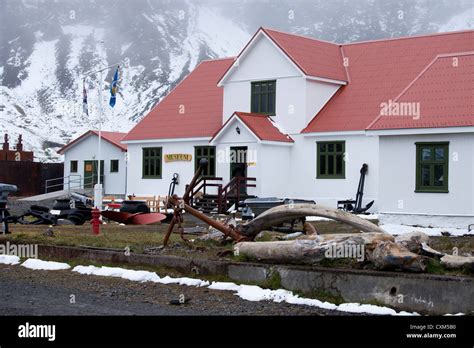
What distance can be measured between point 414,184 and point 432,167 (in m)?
0.70

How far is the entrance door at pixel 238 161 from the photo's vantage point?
34531mm

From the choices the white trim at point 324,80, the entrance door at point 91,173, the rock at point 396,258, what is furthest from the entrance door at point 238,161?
the rock at point 396,258

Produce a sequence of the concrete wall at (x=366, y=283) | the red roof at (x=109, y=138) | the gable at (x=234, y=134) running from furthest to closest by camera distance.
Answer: the red roof at (x=109, y=138) → the gable at (x=234, y=134) → the concrete wall at (x=366, y=283)

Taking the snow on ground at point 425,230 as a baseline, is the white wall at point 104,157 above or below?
above

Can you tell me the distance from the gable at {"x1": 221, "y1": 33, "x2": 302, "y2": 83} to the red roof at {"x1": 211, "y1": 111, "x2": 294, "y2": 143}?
1.83 metres

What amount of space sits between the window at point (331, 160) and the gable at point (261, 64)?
3233mm

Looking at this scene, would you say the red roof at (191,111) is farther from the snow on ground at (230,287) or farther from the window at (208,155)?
the snow on ground at (230,287)

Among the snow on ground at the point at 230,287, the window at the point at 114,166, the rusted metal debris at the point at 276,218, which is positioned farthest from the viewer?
the window at the point at 114,166

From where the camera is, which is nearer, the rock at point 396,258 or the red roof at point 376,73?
the rock at point 396,258

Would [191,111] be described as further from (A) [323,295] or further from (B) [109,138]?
(A) [323,295]

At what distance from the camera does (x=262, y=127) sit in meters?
34.0

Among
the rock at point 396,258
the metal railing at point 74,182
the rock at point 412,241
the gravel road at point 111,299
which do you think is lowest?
the gravel road at point 111,299
